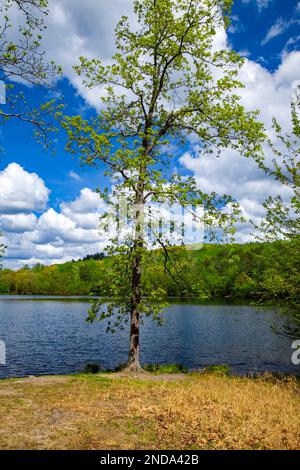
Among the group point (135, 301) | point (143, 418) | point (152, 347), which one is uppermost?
point (135, 301)

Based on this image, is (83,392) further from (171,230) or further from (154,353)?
(154,353)

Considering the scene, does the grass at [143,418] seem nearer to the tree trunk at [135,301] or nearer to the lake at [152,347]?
the tree trunk at [135,301]

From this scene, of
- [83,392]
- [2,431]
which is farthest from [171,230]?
[2,431]

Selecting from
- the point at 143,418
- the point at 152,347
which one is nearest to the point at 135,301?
the point at 143,418

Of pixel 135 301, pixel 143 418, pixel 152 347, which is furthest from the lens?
pixel 152 347

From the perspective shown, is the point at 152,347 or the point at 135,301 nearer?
the point at 135,301

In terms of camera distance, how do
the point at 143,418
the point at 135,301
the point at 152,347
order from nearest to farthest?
the point at 143,418 < the point at 135,301 < the point at 152,347

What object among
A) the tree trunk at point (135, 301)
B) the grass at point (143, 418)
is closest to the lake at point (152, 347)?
the tree trunk at point (135, 301)

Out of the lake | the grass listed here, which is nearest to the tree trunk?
the grass

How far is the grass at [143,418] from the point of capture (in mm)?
9883

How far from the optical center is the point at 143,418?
468 inches

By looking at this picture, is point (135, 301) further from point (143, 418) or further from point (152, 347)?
point (152, 347)

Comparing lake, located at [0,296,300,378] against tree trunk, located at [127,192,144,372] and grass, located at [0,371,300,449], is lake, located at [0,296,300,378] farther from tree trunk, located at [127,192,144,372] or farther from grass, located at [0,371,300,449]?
grass, located at [0,371,300,449]

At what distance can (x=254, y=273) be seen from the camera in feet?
79.4
